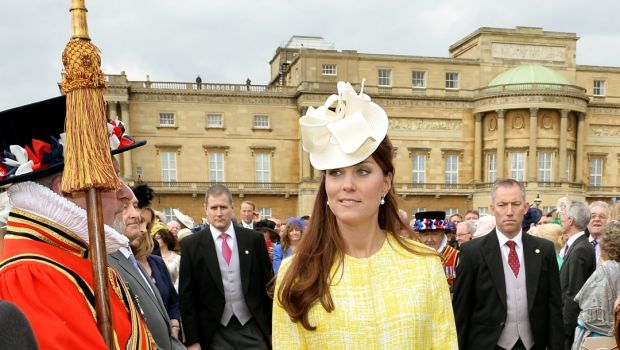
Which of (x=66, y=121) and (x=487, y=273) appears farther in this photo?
(x=487, y=273)

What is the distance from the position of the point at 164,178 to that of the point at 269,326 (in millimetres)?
30078

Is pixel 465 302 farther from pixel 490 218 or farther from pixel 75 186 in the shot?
pixel 75 186

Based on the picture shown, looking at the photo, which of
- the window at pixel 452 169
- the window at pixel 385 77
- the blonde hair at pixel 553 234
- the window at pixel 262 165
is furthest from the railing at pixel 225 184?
the blonde hair at pixel 553 234

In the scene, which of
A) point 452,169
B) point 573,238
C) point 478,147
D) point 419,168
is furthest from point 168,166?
point 573,238

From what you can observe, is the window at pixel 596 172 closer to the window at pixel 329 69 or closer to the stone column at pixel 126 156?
the window at pixel 329 69

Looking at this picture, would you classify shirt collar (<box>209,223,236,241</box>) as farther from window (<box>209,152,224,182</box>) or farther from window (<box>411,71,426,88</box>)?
window (<box>411,71,426,88</box>)

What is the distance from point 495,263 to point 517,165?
33924 millimetres

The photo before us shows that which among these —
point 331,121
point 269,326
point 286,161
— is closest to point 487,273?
point 269,326

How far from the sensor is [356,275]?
2.23 m

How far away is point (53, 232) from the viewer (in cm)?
201

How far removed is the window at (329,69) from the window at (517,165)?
1432 cm

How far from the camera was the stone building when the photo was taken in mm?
33500

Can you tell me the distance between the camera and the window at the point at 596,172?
3725cm

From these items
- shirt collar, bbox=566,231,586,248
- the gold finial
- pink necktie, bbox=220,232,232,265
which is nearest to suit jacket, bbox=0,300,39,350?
the gold finial
